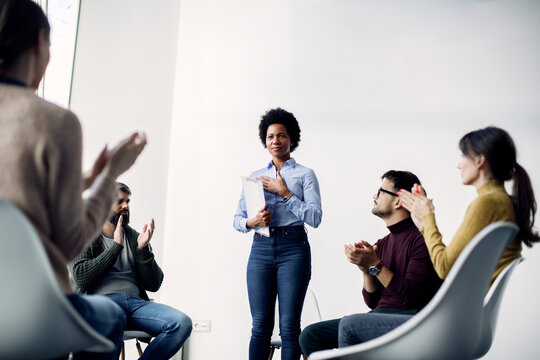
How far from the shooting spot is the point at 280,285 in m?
2.34

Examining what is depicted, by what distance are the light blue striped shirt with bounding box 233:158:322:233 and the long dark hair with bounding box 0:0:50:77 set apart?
5.17ft

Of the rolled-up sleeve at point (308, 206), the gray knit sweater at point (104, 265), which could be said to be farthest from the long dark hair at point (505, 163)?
the gray knit sweater at point (104, 265)

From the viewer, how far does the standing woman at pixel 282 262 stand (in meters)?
2.29

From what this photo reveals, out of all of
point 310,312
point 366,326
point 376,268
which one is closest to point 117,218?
point 310,312

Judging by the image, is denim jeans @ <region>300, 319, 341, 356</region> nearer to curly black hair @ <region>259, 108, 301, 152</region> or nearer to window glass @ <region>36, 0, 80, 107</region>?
curly black hair @ <region>259, 108, 301, 152</region>

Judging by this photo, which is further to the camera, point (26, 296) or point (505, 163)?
point (505, 163)

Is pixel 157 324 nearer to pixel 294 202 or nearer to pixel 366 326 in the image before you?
pixel 294 202

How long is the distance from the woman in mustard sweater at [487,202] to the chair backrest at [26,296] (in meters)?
0.99

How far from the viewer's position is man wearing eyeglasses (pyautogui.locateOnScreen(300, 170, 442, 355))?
4.64ft

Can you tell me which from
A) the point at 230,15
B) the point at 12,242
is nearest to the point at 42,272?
the point at 12,242

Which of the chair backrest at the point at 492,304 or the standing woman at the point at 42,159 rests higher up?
the standing woman at the point at 42,159

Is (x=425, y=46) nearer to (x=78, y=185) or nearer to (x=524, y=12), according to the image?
(x=524, y=12)

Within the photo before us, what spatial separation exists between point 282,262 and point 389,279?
30.1 inches

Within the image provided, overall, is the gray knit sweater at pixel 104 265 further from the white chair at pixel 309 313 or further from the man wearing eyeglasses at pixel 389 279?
the man wearing eyeglasses at pixel 389 279
